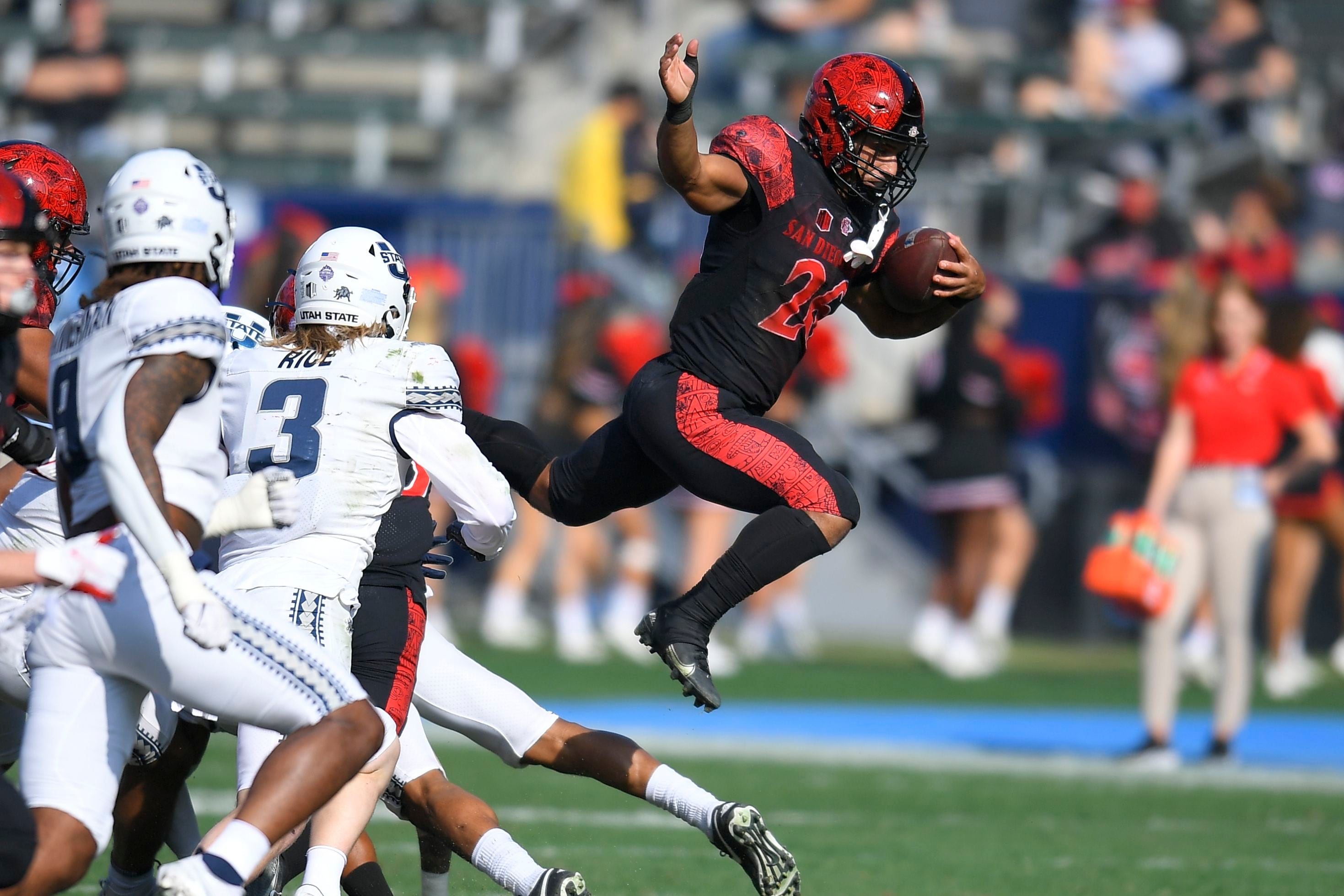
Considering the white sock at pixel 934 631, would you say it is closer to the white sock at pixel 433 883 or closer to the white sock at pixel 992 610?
the white sock at pixel 992 610

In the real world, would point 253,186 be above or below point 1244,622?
above

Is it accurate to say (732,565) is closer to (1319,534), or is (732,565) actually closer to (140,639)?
(140,639)

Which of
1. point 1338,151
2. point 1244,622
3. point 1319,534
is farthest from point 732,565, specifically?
point 1338,151

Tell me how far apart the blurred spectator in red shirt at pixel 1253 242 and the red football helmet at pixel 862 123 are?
8.51 metres

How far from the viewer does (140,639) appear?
12.2 ft

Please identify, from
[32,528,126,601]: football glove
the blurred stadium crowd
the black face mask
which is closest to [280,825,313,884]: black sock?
[32,528,126,601]: football glove

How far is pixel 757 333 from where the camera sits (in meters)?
5.09

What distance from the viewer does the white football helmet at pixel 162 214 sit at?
3.93m

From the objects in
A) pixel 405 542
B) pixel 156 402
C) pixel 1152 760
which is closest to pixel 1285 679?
pixel 1152 760

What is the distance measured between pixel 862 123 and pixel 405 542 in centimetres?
180

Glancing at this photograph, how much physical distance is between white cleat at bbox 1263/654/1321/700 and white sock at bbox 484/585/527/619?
501cm

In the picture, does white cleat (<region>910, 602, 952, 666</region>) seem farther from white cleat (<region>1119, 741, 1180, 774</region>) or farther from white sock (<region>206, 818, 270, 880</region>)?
white sock (<region>206, 818, 270, 880</region>)

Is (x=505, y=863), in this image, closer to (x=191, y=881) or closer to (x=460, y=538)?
(x=460, y=538)

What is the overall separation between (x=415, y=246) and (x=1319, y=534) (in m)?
6.92
